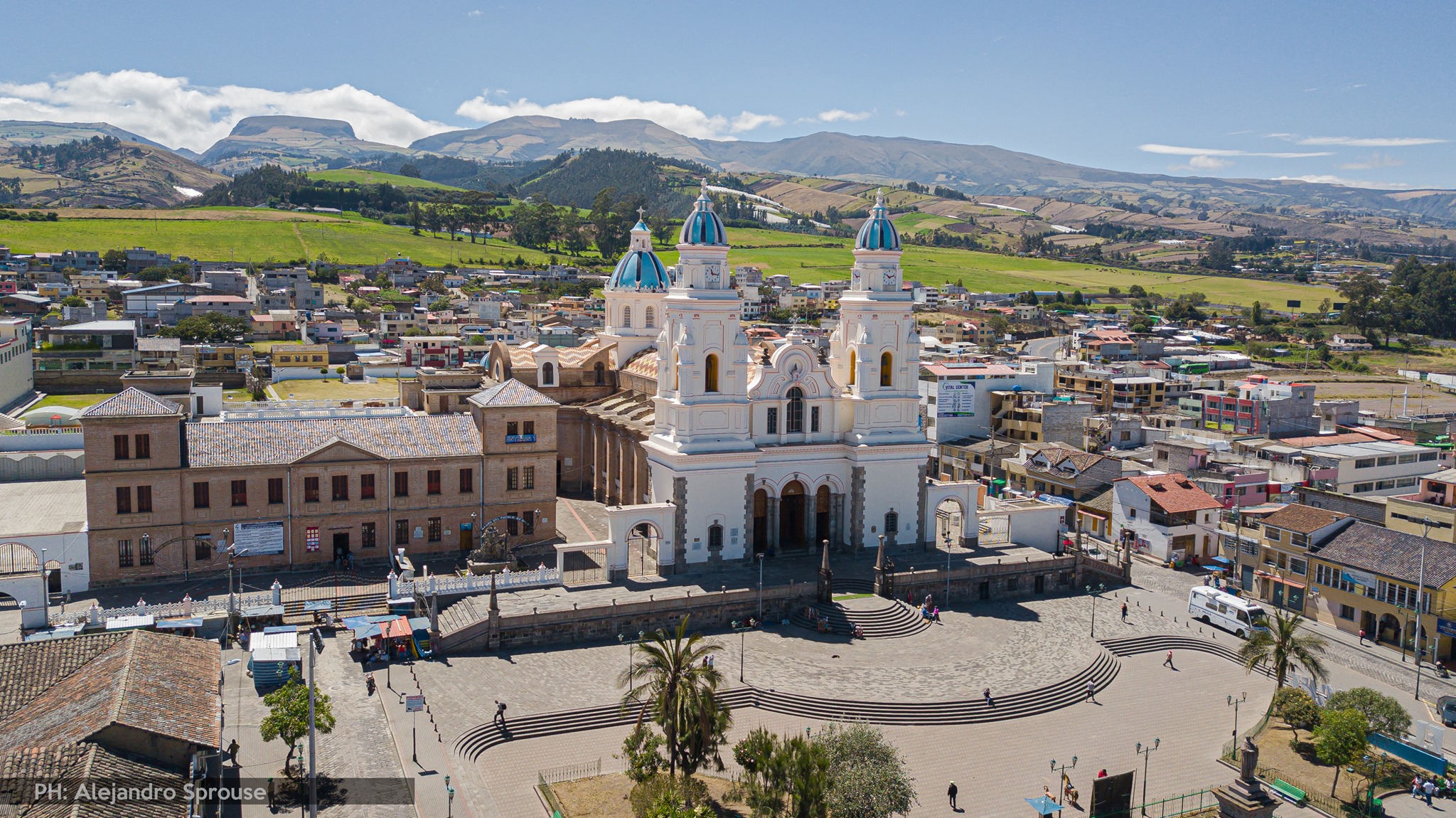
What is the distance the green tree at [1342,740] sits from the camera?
111 feet

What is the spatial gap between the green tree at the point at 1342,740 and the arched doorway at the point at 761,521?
25827 millimetres

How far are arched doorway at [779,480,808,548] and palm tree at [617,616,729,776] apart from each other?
2308 cm

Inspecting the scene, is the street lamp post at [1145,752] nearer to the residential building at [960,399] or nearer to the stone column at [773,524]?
the stone column at [773,524]

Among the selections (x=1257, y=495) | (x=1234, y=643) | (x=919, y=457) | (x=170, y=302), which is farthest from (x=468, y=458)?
(x=170, y=302)

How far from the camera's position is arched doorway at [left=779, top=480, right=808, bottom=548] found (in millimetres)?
53281

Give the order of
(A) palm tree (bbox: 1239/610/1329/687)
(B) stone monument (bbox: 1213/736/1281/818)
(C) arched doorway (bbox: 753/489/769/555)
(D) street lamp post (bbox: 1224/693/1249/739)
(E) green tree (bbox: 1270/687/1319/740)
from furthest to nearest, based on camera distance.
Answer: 1. (C) arched doorway (bbox: 753/489/769/555)
2. (A) palm tree (bbox: 1239/610/1329/687)
3. (D) street lamp post (bbox: 1224/693/1249/739)
4. (E) green tree (bbox: 1270/687/1319/740)
5. (B) stone monument (bbox: 1213/736/1281/818)

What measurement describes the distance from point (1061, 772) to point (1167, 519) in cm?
2990

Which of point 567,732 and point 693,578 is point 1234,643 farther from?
point 567,732

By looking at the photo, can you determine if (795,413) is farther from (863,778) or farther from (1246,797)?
(1246,797)

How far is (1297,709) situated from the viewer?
122 feet

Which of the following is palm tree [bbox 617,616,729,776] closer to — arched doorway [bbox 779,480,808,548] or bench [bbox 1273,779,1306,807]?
bench [bbox 1273,779,1306,807]

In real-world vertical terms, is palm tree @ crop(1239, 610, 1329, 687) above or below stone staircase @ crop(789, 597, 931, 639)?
above

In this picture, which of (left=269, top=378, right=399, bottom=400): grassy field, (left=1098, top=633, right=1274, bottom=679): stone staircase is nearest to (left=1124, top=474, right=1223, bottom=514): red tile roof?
(left=1098, top=633, right=1274, bottom=679): stone staircase

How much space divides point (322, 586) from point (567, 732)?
16404 millimetres
